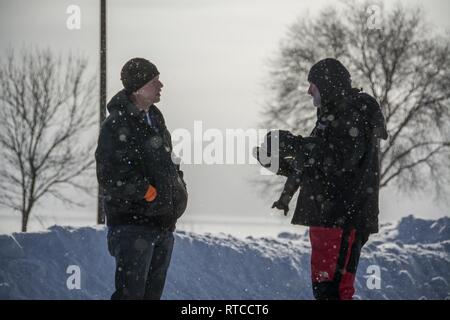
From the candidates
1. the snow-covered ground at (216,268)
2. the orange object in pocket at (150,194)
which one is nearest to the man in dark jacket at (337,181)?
the orange object in pocket at (150,194)

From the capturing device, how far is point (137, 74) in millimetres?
6523

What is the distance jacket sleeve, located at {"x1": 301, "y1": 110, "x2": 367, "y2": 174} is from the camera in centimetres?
629

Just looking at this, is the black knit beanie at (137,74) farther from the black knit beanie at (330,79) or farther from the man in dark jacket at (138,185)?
the black knit beanie at (330,79)

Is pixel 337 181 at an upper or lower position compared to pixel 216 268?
upper

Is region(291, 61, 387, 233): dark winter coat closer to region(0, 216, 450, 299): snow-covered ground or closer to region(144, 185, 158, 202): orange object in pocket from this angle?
region(144, 185, 158, 202): orange object in pocket

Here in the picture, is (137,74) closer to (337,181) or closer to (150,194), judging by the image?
(150,194)

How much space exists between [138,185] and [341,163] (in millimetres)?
1317

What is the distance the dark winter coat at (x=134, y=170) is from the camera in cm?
623

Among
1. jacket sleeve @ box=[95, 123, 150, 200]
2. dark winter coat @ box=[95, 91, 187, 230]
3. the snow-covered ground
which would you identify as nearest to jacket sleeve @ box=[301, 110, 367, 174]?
dark winter coat @ box=[95, 91, 187, 230]

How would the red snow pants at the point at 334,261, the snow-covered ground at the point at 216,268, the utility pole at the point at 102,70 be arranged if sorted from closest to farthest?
the red snow pants at the point at 334,261 < the snow-covered ground at the point at 216,268 < the utility pole at the point at 102,70

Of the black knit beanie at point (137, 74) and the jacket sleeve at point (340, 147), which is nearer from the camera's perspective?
the jacket sleeve at point (340, 147)

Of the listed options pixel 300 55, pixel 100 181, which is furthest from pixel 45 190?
pixel 100 181

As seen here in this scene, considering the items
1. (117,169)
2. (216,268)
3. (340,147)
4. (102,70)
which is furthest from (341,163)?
(102,70)
